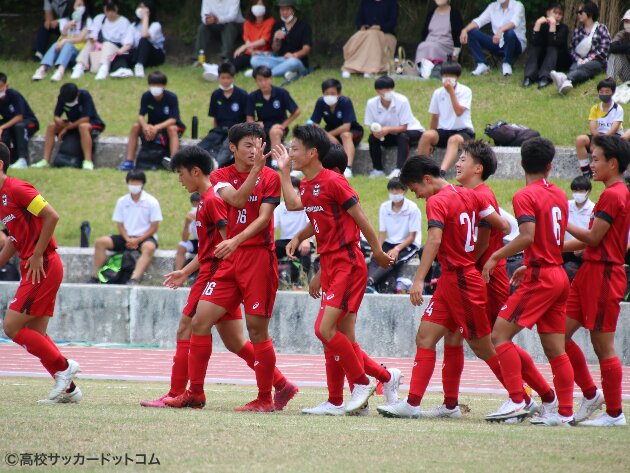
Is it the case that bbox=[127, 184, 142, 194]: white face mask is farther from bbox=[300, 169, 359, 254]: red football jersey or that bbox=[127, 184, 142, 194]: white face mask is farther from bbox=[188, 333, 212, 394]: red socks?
bbox=[300, 169, 359, 254]: red football jersey

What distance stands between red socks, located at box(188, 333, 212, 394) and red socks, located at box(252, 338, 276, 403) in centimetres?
38

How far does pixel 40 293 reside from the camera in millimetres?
8938

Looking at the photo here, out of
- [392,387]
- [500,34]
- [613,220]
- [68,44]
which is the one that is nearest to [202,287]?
[392,387]

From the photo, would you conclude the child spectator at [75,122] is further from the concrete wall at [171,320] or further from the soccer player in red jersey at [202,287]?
the soccer player in red jersey at [202,287]

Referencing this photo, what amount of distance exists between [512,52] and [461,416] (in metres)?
14.7

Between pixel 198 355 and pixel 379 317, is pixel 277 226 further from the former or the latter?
pixel 198 355

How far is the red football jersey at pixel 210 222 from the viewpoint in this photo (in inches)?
347

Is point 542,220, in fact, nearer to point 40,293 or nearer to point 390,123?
point 40,293

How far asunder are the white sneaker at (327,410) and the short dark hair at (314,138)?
1934 mm

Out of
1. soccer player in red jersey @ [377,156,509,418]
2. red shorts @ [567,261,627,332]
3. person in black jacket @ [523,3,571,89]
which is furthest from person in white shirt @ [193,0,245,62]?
red shorts @ [567,261,627,332]

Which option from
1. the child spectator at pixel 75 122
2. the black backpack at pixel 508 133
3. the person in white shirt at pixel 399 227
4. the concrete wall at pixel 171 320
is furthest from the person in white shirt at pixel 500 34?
the concrete wall at pixel 171 320

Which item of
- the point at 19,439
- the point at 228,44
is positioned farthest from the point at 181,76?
the point at 19,439

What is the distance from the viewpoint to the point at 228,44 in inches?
957

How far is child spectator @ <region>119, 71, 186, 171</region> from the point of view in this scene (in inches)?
764
